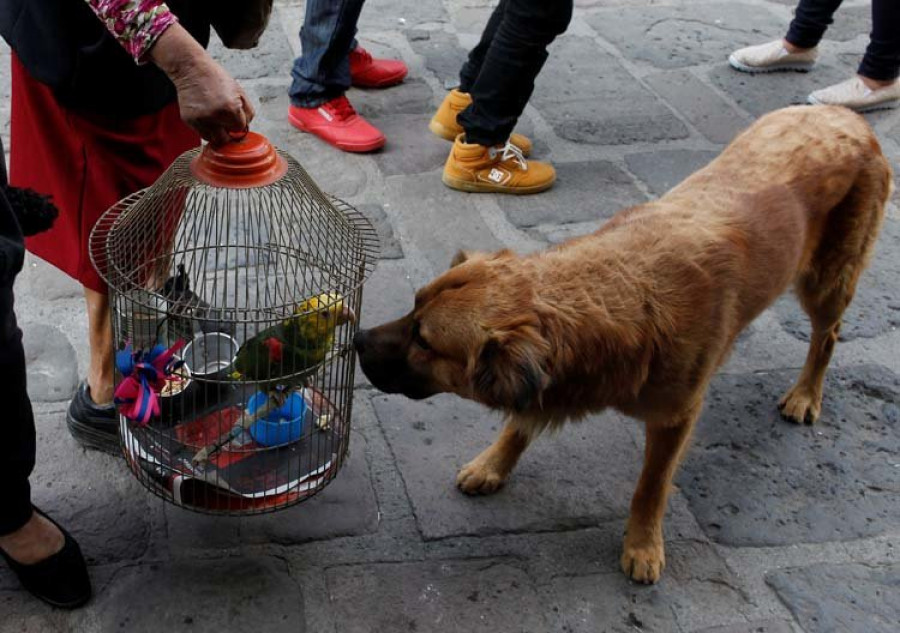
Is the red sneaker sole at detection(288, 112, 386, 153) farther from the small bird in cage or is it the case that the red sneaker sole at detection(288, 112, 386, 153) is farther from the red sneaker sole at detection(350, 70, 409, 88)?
the small bird in cage

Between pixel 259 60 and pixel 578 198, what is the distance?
2.27 meters

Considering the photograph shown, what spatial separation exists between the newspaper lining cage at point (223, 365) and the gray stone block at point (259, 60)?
9.59ft

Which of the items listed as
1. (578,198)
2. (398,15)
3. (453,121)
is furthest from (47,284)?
(398,15)

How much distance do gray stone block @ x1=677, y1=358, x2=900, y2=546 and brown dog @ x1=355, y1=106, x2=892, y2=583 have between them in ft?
1.32

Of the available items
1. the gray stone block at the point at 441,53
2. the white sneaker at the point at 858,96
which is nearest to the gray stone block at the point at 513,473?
the gray stone block at the point at 441,53

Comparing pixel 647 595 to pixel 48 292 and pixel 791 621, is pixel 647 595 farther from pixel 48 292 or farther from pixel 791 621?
pixel 48 292

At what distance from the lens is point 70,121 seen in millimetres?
2580

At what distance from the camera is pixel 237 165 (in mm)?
2352

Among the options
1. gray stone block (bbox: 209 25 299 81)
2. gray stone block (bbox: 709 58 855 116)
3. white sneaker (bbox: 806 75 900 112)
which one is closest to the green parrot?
gray stone block (bbox: 209 25 299 81)

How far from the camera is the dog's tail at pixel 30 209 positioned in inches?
89.8

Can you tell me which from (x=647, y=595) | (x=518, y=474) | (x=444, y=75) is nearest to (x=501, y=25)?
(x=444, y=75)

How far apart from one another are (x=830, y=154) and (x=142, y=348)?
233cm

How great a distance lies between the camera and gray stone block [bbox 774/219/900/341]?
158 inches

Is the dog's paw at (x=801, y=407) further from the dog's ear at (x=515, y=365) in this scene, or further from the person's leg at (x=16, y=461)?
the person's leg at (x=16, y=461)
